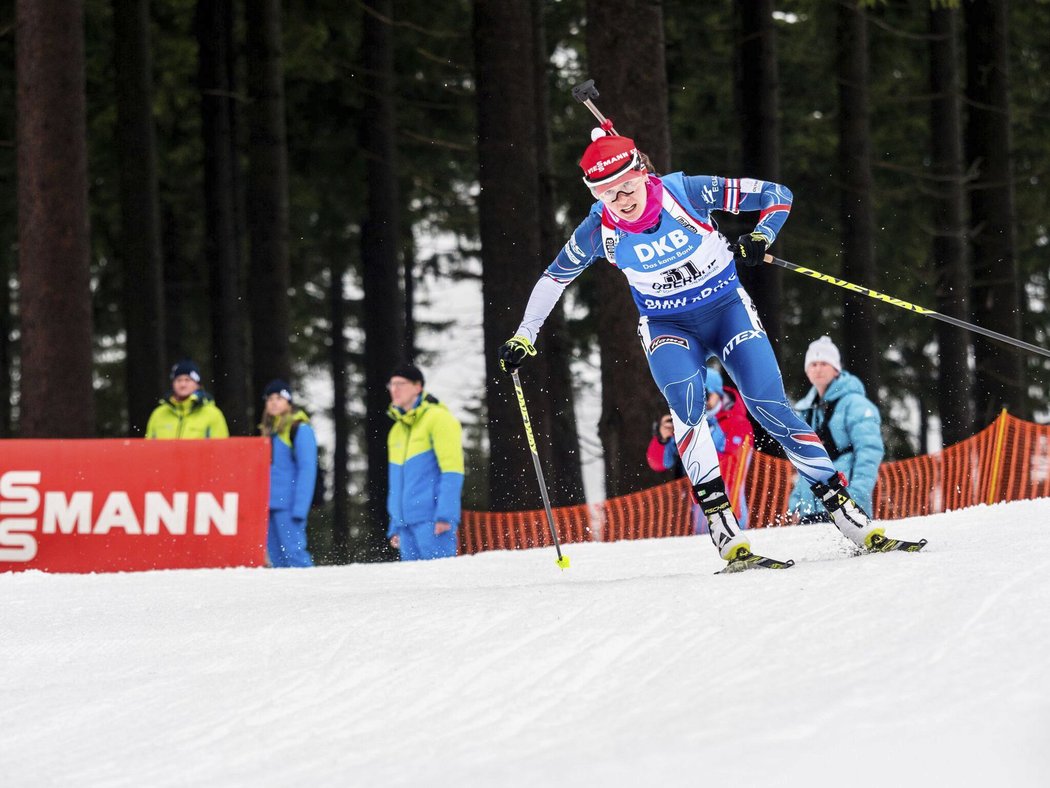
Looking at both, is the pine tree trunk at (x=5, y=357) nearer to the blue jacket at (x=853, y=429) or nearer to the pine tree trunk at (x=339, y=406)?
the pine tree trunk at (x=339, y=406)

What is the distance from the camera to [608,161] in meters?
6.22

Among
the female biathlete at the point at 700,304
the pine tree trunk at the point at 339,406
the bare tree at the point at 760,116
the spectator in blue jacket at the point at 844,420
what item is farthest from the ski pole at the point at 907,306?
the pine tree trunk at the point at 339,406

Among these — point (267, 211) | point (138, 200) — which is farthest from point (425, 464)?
point (138, 200)

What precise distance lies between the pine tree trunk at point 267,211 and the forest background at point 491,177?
3 cm

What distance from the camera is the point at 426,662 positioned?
4.98 metres

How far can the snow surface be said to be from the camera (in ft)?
11.5

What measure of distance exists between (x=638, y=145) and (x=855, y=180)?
735 cm

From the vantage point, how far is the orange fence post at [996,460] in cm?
1079

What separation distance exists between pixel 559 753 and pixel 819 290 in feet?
61.7

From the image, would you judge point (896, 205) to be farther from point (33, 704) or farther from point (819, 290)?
point (33, 704)

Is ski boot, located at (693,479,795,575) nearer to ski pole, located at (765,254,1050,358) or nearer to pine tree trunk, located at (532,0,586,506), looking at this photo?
ski pole, located at (765,254,1050,358)

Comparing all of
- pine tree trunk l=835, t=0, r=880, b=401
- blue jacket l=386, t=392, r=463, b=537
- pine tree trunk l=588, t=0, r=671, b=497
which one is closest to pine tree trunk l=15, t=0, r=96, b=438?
blue jacket l=386, t=392, r=463, b=537

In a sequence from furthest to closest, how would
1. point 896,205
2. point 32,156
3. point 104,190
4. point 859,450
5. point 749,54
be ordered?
point 896,205 → point 104,190 → point 749,54 → point 32,156 → point 859,450

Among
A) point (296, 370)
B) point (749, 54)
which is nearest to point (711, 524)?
point (749, 54)
